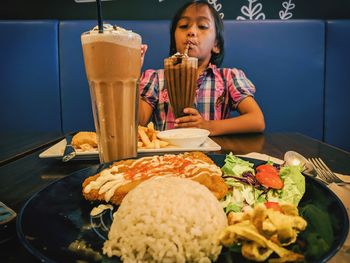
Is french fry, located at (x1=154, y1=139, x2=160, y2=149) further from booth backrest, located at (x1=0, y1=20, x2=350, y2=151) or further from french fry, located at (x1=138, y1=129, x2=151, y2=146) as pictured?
booth backrest, located at (x1=0, y1=20, x2=350, y2=151)

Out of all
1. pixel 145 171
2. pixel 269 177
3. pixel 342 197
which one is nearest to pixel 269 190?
pixel 269 177

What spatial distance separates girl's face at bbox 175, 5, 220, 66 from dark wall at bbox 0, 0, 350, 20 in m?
0.56

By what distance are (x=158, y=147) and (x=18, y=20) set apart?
6.91ft

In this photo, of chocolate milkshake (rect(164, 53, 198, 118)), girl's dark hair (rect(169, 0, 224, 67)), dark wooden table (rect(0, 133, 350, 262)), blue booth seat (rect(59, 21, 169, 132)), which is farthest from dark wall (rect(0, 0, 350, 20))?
dark wooden table (rect(0, 133, 350, 262))

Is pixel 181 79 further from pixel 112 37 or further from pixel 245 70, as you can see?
pixel 245 70

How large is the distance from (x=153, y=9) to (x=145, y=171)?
2.27m

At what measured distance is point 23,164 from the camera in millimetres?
1021

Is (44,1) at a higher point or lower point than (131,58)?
higher

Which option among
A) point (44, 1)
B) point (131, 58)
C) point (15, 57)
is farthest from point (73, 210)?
point (44, 1)

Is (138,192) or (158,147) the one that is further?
(158,147)

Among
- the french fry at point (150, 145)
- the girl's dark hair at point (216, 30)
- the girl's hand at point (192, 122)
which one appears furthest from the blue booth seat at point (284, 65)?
the french fry at point (150, 145)

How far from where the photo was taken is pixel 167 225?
1.65 feet

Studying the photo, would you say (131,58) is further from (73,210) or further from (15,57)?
(15,57)

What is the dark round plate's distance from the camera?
1.42 ft
